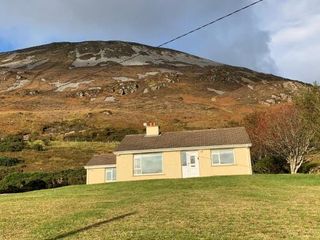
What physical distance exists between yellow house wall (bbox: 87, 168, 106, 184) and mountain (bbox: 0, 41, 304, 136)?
35946mm

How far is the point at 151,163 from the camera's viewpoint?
3469cm

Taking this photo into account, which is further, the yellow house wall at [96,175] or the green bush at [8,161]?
the green bush at [8,161]

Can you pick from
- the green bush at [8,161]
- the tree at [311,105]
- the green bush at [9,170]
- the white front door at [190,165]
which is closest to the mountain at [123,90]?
the green bush at [8,161]

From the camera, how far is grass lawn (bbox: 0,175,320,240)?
408 inches

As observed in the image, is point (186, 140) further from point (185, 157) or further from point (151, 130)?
point (151, 130)

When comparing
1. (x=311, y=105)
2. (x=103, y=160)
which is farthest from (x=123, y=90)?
(x=311, y=105)

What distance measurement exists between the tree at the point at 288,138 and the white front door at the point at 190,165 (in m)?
8.99

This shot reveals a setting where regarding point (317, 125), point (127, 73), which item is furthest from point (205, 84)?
point (317, 125)

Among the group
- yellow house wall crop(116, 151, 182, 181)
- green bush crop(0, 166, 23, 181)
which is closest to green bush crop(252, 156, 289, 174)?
yellow house wall crop(116, 151, 182, 181)

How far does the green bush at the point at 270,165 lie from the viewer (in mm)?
38969

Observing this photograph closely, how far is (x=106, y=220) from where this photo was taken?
1255 cm

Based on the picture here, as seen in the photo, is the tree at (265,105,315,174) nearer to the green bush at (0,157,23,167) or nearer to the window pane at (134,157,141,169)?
the window pane at (134,157,141,169)

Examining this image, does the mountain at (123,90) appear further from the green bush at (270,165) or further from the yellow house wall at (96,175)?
the yellow house wall at (96,175)

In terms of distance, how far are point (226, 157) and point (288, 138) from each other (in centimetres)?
880
